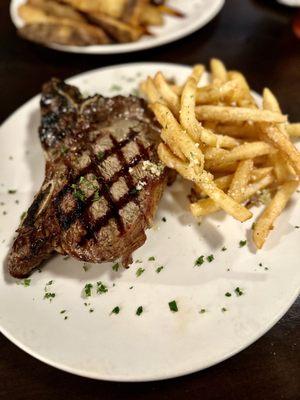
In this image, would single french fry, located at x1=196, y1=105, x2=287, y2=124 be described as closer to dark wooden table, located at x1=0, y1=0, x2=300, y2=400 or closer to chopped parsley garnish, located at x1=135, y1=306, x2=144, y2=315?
dark wooden table, located at x1=0, y1=0, x2=300, y2=400

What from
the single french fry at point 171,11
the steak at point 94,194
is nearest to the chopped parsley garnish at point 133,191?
the steak at point 94,194

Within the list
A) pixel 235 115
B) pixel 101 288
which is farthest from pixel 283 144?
pixel 101 288

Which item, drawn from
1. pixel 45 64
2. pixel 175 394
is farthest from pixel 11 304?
pixel 45 64

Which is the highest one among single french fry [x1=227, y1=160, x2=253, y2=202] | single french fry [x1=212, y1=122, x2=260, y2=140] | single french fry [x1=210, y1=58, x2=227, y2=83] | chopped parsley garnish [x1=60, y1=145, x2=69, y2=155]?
chopped parsley garnish [x1=60, y1=145, x2=69, y2=155]

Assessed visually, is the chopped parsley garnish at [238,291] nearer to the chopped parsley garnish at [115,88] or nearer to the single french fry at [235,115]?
the single french fry at [235,115]

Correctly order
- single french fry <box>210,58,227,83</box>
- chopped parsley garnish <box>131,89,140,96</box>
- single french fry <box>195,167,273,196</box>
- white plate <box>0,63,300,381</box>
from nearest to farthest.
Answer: white plate <box>0,63,300,381</box> < single french fry <box>195,167,273,196</box> < single french fry <box>210,58,227,83</box> < chopped parsley garnish <box>131,89,140,96</box>

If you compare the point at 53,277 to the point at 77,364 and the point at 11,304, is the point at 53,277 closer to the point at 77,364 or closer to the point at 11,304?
the point at 11,304

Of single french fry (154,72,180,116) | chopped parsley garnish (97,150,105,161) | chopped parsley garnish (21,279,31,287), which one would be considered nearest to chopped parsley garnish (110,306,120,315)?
chopped parsley garnish (21,279,31,287)
